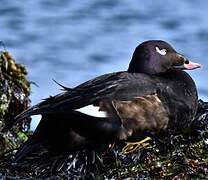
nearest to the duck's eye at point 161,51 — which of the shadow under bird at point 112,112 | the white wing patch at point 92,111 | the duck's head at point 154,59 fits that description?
the duck's head at point 154,59

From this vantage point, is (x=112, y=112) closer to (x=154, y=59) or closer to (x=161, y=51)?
(x=154, y=59)

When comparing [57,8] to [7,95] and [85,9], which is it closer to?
[85,9]

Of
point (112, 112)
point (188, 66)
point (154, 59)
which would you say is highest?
point (154, 59)

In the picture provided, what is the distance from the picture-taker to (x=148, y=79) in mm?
6930

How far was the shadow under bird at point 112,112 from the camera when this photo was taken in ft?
21.5

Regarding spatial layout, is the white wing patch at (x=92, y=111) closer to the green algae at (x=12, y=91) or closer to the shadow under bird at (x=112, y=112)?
the shadow under bird at (x=112, y=112)

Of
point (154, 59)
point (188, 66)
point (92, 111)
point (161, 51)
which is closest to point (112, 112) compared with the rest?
point (92, 111)

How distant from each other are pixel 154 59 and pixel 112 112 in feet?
2.62

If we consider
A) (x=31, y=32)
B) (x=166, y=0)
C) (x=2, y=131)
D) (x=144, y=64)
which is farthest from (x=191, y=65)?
(x=166, y=0)

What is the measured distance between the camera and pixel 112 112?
6664 mm

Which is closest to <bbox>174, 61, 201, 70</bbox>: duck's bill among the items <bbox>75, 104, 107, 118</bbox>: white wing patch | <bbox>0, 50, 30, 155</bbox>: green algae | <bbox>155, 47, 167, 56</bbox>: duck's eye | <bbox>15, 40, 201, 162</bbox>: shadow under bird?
<bbox>155, 47, 167, 56</bbox>: duck's eye

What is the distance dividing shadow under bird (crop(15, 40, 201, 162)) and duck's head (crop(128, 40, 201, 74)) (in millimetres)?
210

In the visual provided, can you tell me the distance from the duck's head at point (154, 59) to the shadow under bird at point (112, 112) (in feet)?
0.69

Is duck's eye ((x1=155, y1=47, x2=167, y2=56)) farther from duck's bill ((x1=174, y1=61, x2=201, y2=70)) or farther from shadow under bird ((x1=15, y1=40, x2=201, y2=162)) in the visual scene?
shadow under bird ((x1=15, y1=40, x2=201, y2=162))
